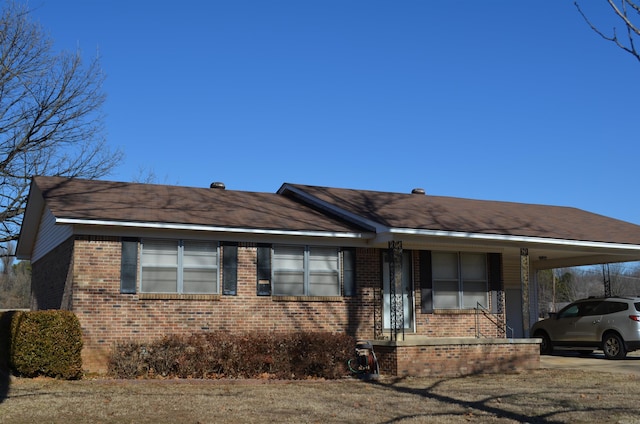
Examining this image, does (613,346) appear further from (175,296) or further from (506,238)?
(175,296)

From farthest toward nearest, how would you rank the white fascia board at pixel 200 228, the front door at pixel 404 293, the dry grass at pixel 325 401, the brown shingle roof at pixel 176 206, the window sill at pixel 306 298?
the front door at pixel 404 293 → the window sill at pixel 306 298 → the brown shingle roof at pixel 176 206 → the white fascia board at pixel 200 228 → the dry grass at pixel 325 401

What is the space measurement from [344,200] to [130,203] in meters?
5.79

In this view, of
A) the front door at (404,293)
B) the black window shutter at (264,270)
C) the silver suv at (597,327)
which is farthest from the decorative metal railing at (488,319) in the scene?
the black window shutter at (264,270)

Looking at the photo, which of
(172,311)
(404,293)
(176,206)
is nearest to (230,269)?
(172,311)

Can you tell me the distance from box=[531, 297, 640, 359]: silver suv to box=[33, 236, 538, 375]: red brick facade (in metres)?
3.23

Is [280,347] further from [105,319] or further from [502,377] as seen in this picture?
[502,377]

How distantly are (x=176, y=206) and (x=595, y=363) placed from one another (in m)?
10.9

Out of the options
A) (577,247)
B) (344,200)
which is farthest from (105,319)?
(577,247)

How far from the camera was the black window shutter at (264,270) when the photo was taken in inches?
638

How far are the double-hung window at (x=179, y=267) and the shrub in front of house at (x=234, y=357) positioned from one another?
127cm

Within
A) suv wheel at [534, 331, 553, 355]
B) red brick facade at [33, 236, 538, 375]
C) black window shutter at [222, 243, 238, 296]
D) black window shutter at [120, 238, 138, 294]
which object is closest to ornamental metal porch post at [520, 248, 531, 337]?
red brick facade at [33, 236, 538, 375]

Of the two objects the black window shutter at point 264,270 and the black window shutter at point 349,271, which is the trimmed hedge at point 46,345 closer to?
the black window shutter at point 264,270

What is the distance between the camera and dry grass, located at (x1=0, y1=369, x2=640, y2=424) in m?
9.86

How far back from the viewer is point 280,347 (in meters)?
14.5
